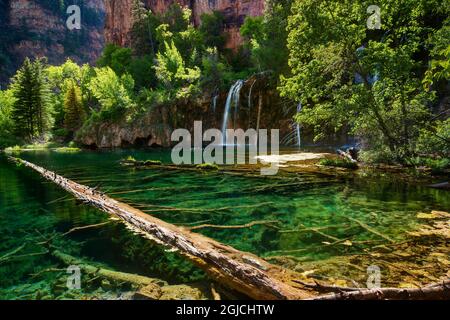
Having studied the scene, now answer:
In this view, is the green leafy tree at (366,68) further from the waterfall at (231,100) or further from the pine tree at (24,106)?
the pine tree at (24,106)

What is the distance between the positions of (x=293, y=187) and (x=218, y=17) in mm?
58393

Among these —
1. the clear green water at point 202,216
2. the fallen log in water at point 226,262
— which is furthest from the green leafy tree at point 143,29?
the fallen log in water at point 226,262

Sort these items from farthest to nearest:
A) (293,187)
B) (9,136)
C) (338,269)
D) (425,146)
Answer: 1. (9,136)
2. (425,146)
3. (293,187)
4. (338,269)

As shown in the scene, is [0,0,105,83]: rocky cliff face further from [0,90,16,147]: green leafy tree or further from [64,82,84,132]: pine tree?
[64,82,84,132]: pine tree

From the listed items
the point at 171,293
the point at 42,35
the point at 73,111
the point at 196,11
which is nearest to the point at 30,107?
the point at 73,111

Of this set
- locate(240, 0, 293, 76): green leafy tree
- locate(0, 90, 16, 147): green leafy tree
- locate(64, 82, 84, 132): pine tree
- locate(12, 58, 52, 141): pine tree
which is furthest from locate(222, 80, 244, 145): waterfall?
locate(12, 58, 52, 141): pine tree

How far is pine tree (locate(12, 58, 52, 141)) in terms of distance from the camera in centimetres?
5947

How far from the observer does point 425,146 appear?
1303 cm

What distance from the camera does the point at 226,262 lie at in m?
4.66

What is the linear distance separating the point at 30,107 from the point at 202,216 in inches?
2533

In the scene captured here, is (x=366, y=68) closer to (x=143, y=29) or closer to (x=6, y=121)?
(x=143, y=29)

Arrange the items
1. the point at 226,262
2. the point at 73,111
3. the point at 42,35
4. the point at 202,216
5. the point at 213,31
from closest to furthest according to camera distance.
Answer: the point at 226,262 → the point at 202,216 → the point at 73,111 → the point at 213,31 → the point at 42,35
